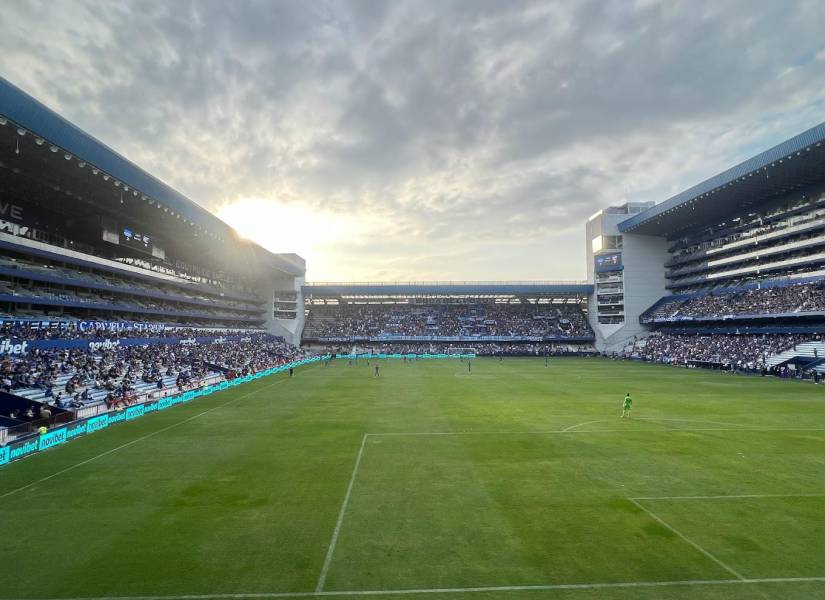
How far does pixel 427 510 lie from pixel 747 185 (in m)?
66.7

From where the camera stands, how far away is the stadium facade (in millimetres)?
27594

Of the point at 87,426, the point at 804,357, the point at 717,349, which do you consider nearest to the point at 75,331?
the point at 87,426

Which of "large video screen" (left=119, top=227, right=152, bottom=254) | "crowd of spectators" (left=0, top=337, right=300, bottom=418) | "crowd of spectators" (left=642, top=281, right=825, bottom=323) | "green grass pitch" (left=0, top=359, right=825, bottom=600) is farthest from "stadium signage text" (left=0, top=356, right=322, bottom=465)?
"crowd of spectators" (left=642, top=281, right=825, bottom=323)

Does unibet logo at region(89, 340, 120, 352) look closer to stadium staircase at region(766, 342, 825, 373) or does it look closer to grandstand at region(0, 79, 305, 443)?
grandstand at region(0, 79, 305, 443)

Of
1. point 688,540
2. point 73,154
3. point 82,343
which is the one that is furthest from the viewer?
point 82,343

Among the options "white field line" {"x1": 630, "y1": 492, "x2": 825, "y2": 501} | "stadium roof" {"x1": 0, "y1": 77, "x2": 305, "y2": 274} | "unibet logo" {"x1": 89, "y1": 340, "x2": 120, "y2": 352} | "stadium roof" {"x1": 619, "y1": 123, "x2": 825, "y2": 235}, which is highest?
"stadium roof" {"x1": 619, "y1": 123, "x2": 825, "y2": 235}

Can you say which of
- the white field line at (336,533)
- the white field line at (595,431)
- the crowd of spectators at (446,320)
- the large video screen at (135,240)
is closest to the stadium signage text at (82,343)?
the large video screen at (135,240)

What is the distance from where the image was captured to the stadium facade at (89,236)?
90.5 ft

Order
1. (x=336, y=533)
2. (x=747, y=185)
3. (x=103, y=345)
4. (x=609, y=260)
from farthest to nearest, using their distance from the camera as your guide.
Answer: (x=609, y=260) < (x=747, y=185) < (x=103, y=345) < (x=336, y=533)

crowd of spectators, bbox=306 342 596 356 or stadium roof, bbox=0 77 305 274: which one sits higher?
stadium roof, bbox=0 77 305 274

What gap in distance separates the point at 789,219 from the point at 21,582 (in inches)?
3252

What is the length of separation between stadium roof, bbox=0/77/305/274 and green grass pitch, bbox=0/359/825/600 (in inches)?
649

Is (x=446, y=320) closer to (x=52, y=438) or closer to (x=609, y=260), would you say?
(x=609, y=260)

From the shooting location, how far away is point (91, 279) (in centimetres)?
4431
